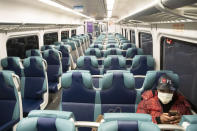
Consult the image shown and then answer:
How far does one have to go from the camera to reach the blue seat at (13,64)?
168 inches

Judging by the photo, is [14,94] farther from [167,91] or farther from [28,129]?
[167,91]

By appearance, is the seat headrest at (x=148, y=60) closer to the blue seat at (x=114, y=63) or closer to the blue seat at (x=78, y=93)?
the blue seat at (x=114, y=63)

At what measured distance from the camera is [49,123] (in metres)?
1.48

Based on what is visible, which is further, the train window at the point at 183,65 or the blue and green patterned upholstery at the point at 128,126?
the train window at the point at 183,65

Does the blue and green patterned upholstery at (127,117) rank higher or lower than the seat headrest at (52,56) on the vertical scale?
lower

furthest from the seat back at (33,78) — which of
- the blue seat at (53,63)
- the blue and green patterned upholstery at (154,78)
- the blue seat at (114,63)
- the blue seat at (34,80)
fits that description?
the blue and green patterned upholstery at (154,78)

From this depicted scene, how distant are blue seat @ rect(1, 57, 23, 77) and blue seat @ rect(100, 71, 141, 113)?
229 centimetres

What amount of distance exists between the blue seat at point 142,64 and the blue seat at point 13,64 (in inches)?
96.0

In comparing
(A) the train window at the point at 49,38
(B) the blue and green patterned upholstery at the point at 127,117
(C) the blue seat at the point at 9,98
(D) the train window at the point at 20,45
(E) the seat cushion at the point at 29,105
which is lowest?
(E) the seat cushion at the point at 29,105

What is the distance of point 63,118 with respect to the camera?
59.8 inches

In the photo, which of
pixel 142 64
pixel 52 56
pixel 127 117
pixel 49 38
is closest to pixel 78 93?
pixel 127 117

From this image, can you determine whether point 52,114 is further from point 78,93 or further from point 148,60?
point 148,60

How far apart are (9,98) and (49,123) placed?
6.58 feet

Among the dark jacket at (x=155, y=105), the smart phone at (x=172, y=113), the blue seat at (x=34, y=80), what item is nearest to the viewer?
the smart phone at (x=172, y=113)
